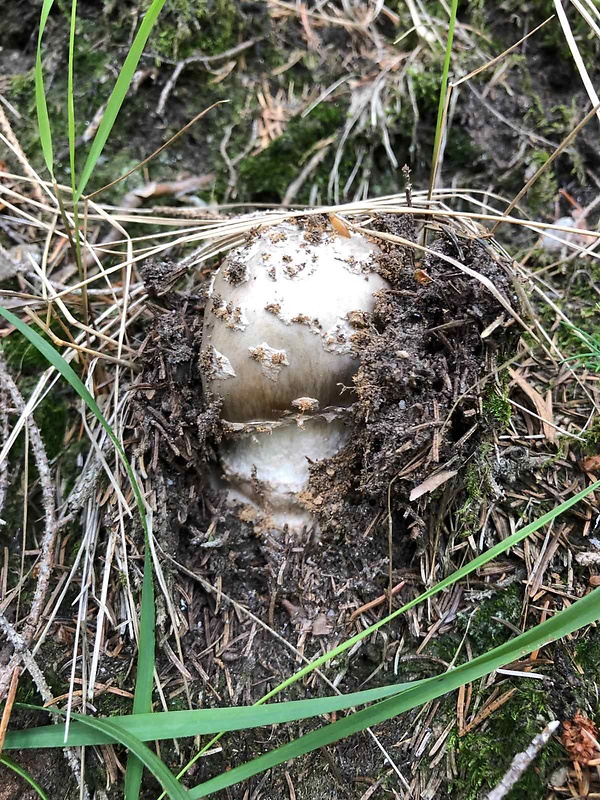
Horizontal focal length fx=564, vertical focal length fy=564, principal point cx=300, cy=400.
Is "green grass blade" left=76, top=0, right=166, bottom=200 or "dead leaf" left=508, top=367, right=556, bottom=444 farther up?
"green grass blade" left=76, top=0, right=166, bottom=200

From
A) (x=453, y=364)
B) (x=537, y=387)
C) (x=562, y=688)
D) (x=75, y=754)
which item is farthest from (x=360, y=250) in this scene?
(x=75, y=754)

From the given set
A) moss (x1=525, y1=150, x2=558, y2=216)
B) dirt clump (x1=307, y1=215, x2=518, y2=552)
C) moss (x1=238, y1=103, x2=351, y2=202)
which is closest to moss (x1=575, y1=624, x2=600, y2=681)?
dirt clump (x1=307, y1=215, x2=518, y2=552)

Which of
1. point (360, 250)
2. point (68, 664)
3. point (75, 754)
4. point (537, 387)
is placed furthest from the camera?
point (537, 387)

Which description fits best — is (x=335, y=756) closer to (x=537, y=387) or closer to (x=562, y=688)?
(x=562, y=688)

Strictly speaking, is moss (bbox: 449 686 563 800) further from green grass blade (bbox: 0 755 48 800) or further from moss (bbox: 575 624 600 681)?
green grass blade (bbox: 0 755 48 800)

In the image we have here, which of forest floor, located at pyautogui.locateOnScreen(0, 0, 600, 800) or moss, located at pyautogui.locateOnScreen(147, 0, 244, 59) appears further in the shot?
moss, located at pyautogui.locateOnScreen(147, 0, 244, 59)

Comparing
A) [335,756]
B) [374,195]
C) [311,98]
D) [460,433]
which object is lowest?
[335,756]
